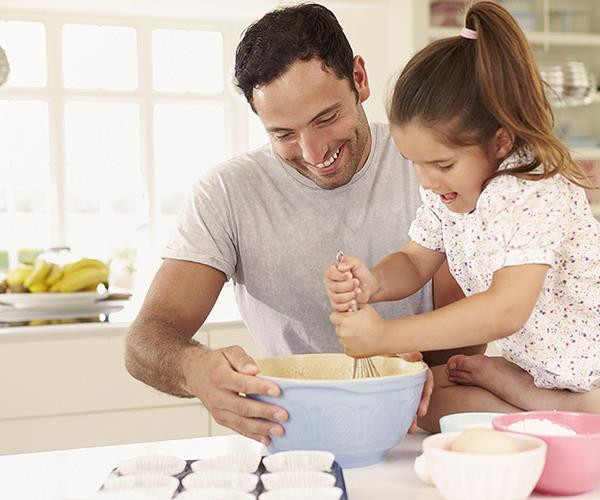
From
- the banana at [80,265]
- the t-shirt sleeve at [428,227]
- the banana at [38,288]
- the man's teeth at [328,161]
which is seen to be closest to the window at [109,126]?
the banana at [80,265]

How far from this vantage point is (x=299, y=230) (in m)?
1.81

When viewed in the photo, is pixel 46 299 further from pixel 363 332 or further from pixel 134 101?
pixel 363 332

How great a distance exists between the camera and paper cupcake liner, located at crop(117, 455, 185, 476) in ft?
3.39

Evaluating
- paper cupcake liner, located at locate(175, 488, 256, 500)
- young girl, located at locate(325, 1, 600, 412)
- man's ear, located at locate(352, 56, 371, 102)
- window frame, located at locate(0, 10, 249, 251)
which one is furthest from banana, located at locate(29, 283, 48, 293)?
paper cupcake liner, located at locate(175, 488, 256, 500)

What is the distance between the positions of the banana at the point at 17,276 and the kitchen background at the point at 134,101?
619mm

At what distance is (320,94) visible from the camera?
5.34 ft

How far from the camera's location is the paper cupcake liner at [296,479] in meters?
0.98

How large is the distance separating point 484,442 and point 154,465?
1.21ft

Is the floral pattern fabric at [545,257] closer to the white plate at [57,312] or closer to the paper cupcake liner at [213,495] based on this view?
the paper cupcake liner at [213,495]

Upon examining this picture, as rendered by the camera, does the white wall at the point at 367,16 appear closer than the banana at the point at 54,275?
No

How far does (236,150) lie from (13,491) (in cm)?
350

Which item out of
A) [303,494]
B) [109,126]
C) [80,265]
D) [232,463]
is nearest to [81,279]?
[80,265]

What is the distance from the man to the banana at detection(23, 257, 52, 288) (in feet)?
4.61

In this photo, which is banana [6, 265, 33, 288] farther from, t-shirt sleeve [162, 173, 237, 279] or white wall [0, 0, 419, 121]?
t-shirt sleeve [162, 173, 237, 279]
